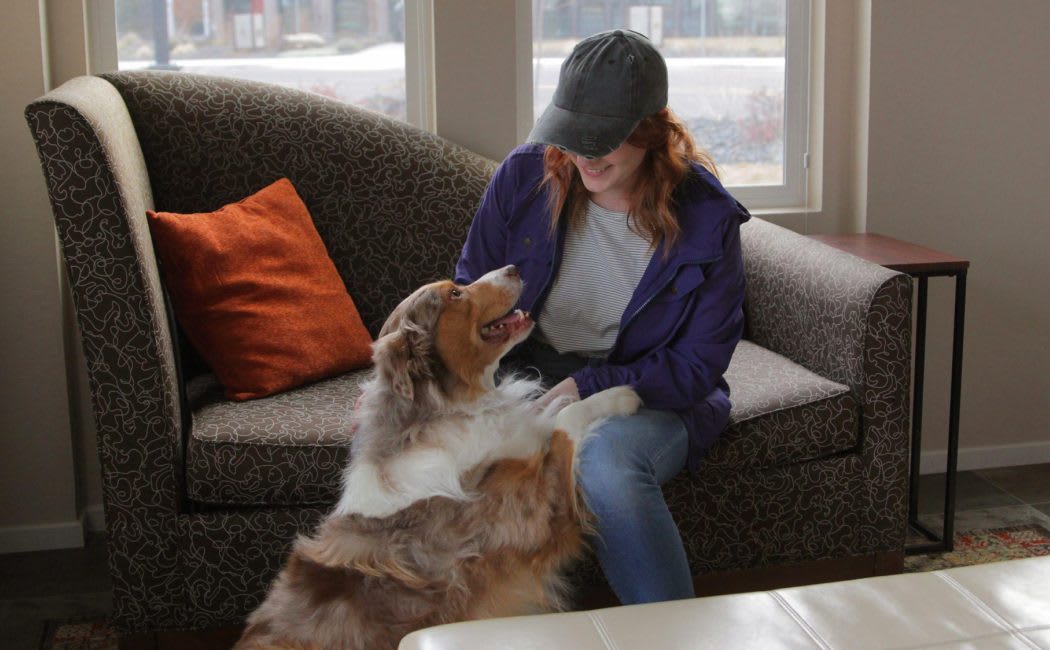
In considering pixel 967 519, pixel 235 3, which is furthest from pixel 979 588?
pixel 235 3

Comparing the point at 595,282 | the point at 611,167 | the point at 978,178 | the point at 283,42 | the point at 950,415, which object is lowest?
the point at 950,415

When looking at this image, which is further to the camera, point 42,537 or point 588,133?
point 42,537

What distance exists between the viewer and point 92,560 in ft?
9.51

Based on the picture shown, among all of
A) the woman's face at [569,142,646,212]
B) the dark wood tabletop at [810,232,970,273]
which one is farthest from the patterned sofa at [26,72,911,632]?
the woman's face at [569,142,646,212]

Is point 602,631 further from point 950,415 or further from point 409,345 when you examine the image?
point 950,415

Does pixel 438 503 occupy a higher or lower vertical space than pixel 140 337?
lower

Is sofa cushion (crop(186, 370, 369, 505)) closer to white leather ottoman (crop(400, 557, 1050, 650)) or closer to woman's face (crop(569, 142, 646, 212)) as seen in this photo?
woman's face (crop(569, 142, 646, 212))

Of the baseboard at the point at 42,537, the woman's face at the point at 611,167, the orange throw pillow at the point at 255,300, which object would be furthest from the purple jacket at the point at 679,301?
the baseboard at the point at 42,537

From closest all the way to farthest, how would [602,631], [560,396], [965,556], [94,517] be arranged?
[602,631]
[560,396]
[965,556]
[94,517]

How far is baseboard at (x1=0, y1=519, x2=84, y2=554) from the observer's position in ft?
9.73

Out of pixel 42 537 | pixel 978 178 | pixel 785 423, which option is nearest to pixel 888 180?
pixel 978 178

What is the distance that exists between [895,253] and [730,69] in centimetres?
85

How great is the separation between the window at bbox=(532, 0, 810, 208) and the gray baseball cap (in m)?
1.24

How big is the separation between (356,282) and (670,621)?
1.62 meters
